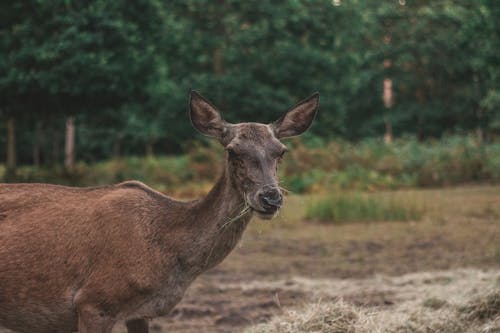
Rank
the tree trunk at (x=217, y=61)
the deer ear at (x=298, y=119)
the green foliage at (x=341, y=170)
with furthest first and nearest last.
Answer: the tree trunk at (x=217, y=61) → the green foliage at (x=341, y=170) → the deer ear at (x=298, y=119)

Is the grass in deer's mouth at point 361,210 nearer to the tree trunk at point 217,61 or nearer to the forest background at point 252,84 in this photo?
the forest background at point 252,84

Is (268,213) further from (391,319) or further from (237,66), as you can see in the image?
(237,66)

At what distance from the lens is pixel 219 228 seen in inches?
209

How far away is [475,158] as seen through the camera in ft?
71.9

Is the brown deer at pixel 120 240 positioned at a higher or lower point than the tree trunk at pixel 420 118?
higher

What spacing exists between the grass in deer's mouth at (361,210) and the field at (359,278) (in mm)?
210

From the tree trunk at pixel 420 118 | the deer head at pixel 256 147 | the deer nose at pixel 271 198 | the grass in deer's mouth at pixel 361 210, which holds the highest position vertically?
the deer head at pixel 256 147

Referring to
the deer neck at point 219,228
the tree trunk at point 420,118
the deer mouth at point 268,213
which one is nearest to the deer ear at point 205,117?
the deer neck at point 219,228

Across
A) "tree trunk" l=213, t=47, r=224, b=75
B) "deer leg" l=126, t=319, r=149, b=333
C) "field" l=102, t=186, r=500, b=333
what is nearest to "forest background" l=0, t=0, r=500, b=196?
"tree trunk" l=213, t=47, r=224, b=75

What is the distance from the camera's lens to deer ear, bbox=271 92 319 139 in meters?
5.62

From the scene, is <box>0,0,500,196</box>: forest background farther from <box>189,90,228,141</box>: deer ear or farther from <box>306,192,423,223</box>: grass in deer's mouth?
<box>189,90,228,141</box>: deer ear

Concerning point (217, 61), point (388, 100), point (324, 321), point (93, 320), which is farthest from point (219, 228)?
point (388, 100)

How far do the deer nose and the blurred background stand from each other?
1.80 metres

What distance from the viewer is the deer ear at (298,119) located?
5.62 meters
